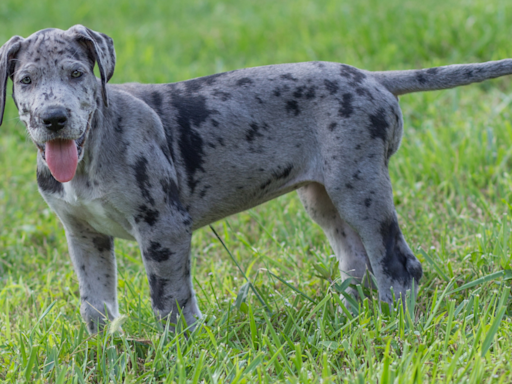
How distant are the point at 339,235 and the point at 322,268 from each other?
0.99 ft

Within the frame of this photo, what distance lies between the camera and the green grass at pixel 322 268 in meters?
3.12

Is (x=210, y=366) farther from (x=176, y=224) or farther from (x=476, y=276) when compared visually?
(x=476, y=276)

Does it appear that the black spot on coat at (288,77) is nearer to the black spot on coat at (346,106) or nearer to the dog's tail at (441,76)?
the black spot on coat at (346,106)

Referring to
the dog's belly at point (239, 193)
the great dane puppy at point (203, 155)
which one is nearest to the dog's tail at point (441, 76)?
the great dane puppy at point (203, 155)

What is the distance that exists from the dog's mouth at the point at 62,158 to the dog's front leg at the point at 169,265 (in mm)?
488

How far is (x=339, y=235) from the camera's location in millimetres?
4117

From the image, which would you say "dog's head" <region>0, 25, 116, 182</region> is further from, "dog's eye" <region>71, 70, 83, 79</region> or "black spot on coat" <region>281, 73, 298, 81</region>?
"black spot on coat" <region>281, 73, 298, 81</region>

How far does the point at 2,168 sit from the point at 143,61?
3141 mm

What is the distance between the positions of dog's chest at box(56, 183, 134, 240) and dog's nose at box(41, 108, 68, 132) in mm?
412

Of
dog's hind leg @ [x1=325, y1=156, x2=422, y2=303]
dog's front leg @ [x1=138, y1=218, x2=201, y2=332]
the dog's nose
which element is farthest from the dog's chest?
dog's hind leg @ [x1=325, y1=156, x2=422, y2=303]

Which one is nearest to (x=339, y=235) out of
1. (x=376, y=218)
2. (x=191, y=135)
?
(x=376, y=218)

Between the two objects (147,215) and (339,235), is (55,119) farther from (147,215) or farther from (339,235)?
(339,235)

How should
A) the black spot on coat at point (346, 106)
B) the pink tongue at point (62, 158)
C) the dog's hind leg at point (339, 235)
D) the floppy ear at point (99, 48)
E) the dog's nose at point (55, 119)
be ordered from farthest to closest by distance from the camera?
the dog's hind leg at point (339, 235) < the black spot on coat at point (346, 106) < the floppy ear at point (99, 48) < the pink tongue at point (62, 158) < the dog's nose at point (55, 119)

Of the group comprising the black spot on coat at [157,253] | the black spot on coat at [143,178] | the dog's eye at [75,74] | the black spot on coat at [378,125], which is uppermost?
the dog's eye at [75,74]
